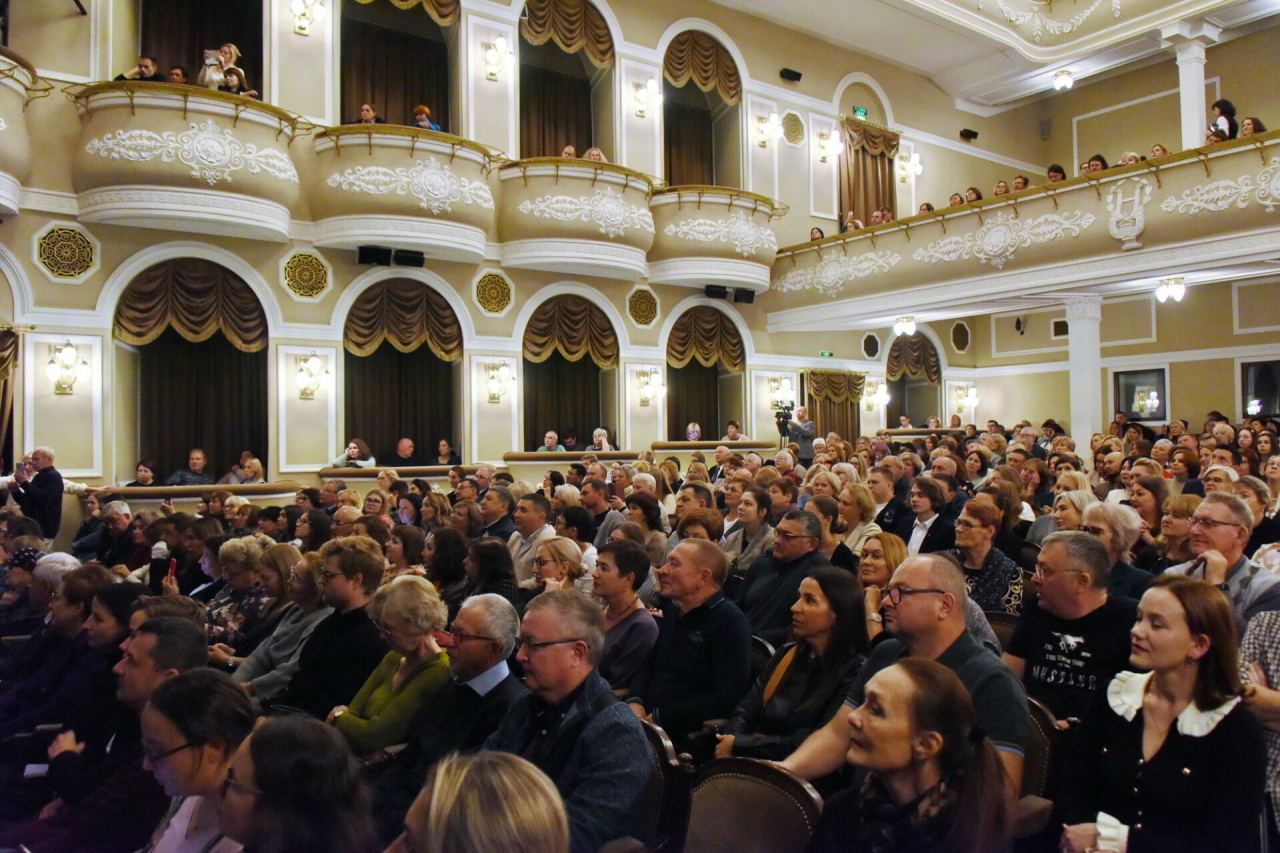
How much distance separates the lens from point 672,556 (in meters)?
3.04

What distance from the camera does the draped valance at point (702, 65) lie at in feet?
41.5

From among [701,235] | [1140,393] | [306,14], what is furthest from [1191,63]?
[306,14]

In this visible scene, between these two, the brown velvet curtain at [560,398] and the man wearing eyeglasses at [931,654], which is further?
the brown velvet curtain at [560,398]

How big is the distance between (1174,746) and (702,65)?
12.6m

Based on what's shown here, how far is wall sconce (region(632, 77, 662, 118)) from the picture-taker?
12.3 metres

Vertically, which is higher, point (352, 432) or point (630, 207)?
point (630, 207)

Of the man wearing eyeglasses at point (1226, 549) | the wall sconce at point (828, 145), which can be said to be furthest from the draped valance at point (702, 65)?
the man wearing eyeglasses at point (1226, 549)

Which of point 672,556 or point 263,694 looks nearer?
point 672,556

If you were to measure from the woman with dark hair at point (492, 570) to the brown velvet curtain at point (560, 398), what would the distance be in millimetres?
9100

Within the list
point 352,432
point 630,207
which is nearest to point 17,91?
point 352,432

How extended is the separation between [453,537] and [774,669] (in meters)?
1.74

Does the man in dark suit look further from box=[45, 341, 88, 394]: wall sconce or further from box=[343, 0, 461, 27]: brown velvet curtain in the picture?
box=[343, 0, 461, 27]: brown velvet curtain

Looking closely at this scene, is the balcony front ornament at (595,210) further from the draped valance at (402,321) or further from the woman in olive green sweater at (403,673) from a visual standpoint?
the woman in olive green sweater at (403,673)

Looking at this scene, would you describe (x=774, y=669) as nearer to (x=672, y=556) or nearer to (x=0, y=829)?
(x=672, y=556)
